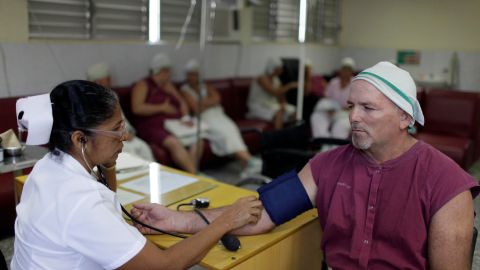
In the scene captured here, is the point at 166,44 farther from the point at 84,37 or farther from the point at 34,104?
the point at 34,104

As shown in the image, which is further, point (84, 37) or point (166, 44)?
point (166, 44)

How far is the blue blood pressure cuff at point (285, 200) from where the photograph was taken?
159cm

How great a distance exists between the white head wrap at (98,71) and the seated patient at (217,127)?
82 centimetres

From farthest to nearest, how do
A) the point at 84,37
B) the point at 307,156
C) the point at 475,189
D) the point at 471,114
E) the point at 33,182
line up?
1. the point at 471,114
2. the point at 84,37
3. the point at 307,156
4. the point at 475,189
5. the point at 33,182

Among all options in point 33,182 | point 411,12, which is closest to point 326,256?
point 33,182

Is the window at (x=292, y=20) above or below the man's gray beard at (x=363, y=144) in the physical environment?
above

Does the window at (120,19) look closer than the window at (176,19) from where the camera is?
Yes

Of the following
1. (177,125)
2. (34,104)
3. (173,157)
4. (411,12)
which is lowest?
(173,157)

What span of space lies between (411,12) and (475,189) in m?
3.63

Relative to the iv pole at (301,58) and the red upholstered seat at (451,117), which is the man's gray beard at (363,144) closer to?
the red upholstered seat at (451,117)

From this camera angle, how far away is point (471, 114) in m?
4.32

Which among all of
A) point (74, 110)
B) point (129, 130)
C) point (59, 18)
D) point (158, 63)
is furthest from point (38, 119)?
point (158, 63)

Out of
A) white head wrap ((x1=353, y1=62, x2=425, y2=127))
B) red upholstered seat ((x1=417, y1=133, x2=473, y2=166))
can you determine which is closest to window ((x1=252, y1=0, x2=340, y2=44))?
red upholstered seat ((x1=417, y1=133, x2=473, y2=166))

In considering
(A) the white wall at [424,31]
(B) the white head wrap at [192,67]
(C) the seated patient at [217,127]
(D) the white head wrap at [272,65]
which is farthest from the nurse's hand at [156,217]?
(D) the white head wrap at [272,65]
